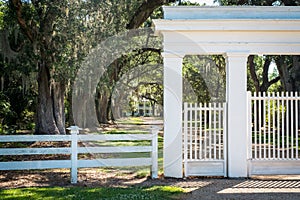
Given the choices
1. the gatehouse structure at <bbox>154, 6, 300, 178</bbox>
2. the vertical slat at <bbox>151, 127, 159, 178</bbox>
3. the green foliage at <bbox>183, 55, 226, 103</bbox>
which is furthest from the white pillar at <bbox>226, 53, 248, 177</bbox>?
the green foliage at <bbox>183, 55, 226, 103</bbox>

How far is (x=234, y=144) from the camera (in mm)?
8984

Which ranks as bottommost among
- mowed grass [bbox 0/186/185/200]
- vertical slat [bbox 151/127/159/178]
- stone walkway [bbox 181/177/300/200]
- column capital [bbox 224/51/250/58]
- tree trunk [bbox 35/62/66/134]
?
stone walkway [bbox 181/177/300/200]

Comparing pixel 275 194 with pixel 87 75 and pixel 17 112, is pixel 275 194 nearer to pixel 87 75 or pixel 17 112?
pixel 87 75

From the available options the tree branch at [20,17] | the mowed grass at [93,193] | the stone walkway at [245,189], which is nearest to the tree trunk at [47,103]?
the tree branch at [20,17]

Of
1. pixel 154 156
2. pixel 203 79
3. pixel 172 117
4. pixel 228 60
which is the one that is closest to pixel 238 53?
pixel 228 60

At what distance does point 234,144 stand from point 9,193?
4.81 meters

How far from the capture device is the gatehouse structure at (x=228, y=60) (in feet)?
29.2

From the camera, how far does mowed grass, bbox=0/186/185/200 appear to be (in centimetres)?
681

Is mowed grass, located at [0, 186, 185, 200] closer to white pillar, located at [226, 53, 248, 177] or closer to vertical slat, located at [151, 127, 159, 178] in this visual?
vertical slat, located at [151, 127, 159, 178]

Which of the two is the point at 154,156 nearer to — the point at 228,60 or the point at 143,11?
the point at 228,60

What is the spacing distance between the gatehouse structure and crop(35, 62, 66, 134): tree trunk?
761cm

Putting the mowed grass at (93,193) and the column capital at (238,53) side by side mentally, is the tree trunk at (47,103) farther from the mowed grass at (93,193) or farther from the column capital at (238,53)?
the column capital at (238,53)

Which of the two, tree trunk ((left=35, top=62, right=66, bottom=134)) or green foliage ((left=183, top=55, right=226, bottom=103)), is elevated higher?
green foliage ((left=183, top=55, right=226, bottom=103))

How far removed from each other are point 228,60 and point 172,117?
183 cm
